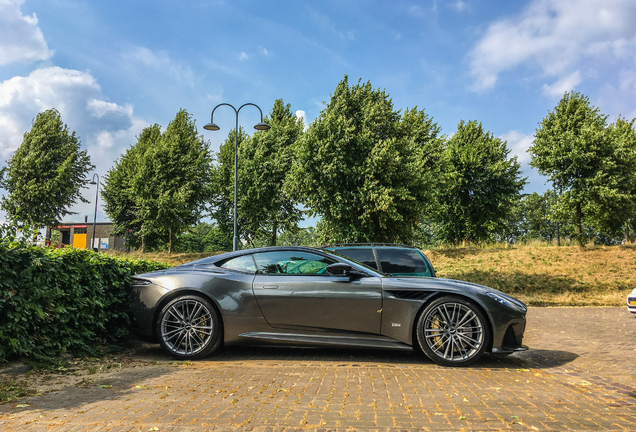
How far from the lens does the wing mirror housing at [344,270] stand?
17.1 ft

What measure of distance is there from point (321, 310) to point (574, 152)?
25665mm

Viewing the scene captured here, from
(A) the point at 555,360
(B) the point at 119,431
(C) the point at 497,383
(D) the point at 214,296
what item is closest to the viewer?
(B) the point at 119,431

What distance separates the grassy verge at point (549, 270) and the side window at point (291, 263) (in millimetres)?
14674

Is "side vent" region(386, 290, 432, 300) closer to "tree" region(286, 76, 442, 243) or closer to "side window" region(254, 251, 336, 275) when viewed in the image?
"side window" region(254, 251, 336, 275)

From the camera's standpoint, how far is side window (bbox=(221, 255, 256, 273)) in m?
5.59

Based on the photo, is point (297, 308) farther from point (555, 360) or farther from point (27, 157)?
point (27, 157)

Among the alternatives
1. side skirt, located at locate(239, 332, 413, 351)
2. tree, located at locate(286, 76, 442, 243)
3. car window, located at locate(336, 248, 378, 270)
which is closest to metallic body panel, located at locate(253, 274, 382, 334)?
side skirt, located at locate(239, 332, 413, 351)

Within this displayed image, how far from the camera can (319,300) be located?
5.19 metres

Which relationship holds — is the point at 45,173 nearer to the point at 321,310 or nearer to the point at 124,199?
the point at 124,199

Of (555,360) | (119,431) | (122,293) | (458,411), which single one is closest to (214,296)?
(122,293)

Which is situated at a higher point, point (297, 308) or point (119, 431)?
point (297, 308)

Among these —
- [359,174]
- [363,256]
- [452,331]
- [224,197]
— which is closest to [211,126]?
[359,174]

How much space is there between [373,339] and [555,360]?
8.67 feet

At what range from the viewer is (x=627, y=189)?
25594mm
